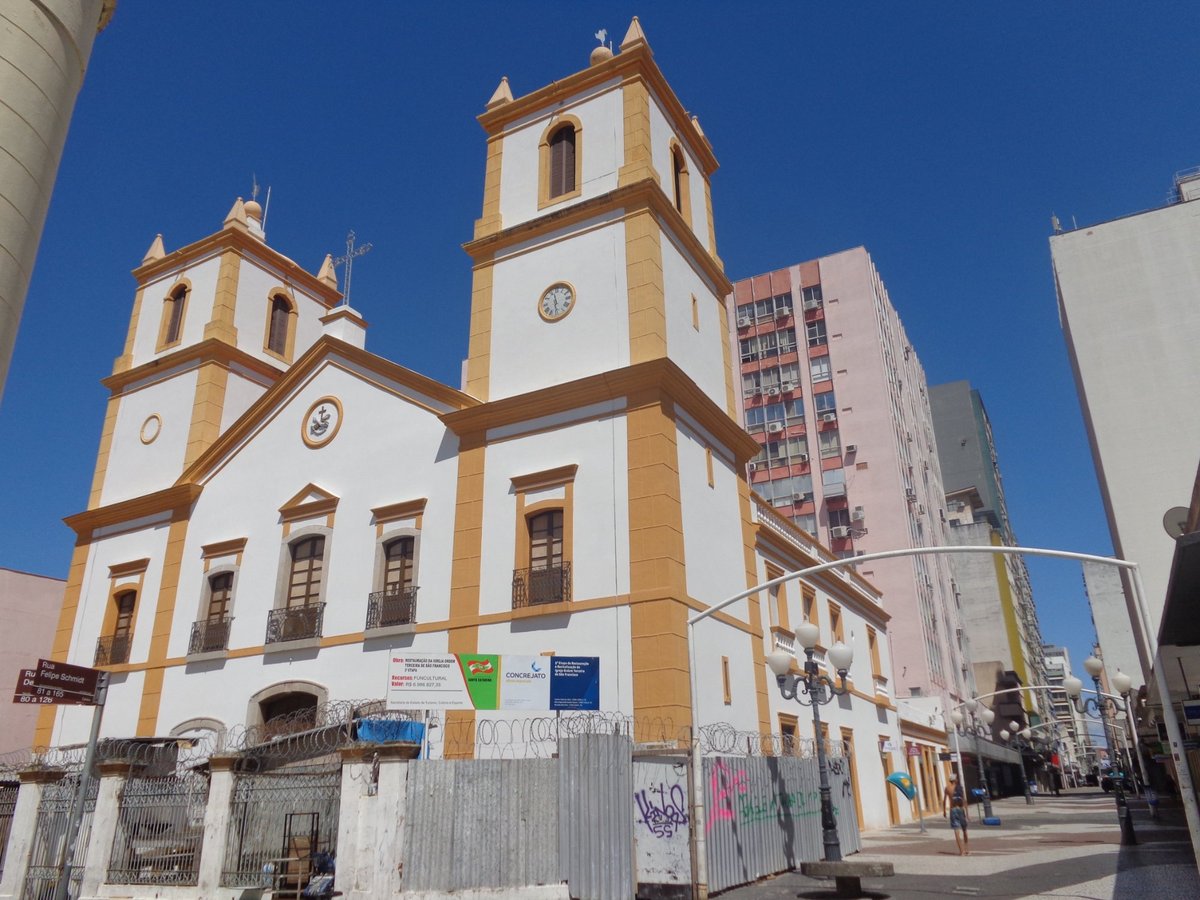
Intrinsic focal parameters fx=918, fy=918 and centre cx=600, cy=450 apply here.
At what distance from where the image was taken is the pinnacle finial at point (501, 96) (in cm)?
2325

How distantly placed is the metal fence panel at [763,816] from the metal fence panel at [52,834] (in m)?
9.81

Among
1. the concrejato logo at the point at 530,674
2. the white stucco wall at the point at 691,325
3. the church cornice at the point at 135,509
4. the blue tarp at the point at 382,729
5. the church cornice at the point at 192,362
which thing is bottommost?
the blue tarp at the point at 382,729

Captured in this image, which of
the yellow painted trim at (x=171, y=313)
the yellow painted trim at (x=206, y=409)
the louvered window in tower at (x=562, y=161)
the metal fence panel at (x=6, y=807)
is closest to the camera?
the metal fence panel at (x=6, y=807)

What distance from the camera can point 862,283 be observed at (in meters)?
48.3

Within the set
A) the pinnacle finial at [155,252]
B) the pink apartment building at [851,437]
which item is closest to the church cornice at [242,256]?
the pinnacle finial at [155,252]

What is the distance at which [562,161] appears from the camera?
2198cm

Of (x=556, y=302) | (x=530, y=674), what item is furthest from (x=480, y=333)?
(x=530, y=674)

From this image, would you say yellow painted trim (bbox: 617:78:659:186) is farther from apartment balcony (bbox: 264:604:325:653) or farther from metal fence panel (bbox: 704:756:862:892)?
metal fence panel (bbox: 704:756:862:892)

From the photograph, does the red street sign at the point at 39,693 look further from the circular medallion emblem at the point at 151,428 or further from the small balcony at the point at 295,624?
the circular medallion emblem at the point at 151,428

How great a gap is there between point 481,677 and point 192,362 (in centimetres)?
1599

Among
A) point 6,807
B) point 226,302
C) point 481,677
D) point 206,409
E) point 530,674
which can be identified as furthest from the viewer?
point 226,302

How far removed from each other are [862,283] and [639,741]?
38115mm

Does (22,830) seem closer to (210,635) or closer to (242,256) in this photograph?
(210,635)

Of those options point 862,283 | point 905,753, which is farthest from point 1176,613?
point 862,283
